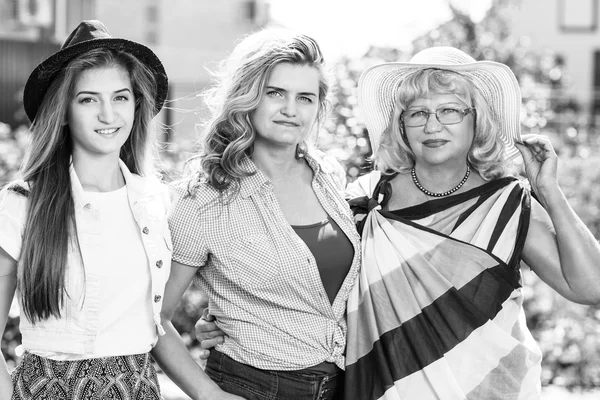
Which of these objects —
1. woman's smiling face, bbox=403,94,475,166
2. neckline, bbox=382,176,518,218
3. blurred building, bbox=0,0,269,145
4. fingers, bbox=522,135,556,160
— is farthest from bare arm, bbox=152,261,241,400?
blurred building, bbox=0,0,269,145

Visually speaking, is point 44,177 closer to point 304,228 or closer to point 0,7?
point 304,228

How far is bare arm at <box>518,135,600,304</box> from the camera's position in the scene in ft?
10.1

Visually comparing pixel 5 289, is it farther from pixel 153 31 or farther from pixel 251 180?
pixel 153 31

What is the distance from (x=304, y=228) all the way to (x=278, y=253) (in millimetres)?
167

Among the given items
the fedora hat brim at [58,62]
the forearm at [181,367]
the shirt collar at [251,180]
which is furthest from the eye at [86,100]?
the forearm at [181,367]

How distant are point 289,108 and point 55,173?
0.86 metres

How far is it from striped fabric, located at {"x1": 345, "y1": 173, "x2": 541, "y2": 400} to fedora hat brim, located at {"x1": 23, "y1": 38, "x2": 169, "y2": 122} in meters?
1.08

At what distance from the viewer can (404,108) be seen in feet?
11.1

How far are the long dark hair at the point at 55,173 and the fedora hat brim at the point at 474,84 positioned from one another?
919 millimetres

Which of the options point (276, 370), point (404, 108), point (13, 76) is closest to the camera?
point (276, 370)

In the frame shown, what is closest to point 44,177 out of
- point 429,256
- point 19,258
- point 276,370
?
point 19,258

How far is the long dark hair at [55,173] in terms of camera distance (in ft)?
8.82

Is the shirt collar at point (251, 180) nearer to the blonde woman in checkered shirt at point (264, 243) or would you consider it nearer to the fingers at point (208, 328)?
the blonde woman in checkered shirt at point (264, 243)

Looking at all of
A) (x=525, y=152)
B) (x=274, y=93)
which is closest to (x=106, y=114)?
(x=274, y=93)
